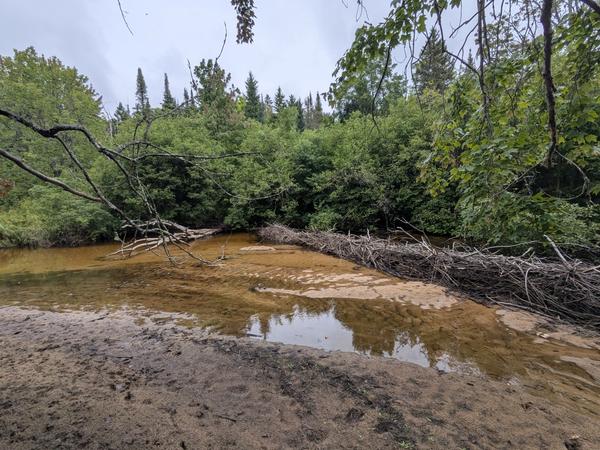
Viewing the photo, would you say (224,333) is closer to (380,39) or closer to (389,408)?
(389,408)

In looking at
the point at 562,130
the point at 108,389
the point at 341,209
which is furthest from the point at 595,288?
the point at 341,209

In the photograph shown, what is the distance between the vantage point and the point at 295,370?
2908 mm

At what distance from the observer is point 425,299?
5.14m

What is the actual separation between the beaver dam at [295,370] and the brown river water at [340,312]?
0.09ft

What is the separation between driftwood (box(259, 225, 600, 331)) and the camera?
13.8 ft

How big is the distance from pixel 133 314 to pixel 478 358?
498 cm

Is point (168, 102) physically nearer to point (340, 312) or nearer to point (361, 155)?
point (340, 312)

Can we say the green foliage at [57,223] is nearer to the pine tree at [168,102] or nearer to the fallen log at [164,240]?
the fallen log at [164,240]

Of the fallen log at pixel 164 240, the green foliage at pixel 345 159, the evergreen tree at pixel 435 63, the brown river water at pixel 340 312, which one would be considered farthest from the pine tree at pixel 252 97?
the evergreen tree at pixel 435 63

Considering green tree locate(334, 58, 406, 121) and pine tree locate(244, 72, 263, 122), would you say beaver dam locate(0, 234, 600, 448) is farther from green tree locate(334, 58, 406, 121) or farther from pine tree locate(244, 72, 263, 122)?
pine tree locate(244, 72, 263, 122)

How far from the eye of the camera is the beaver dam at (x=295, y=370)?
2072mm

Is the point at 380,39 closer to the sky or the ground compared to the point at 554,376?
closer to the sky

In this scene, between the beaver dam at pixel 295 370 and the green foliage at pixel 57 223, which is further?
the green foliage at pixel 57 223

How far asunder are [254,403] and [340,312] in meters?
2.72
